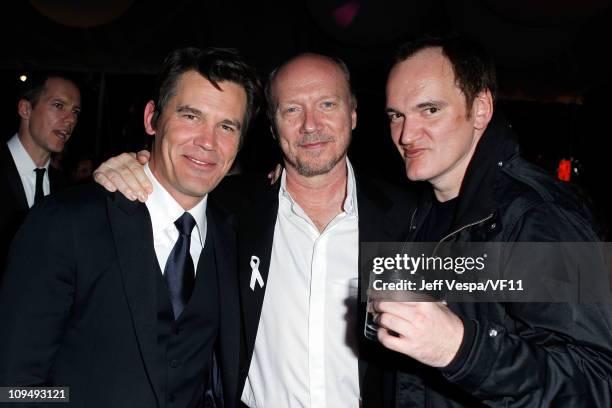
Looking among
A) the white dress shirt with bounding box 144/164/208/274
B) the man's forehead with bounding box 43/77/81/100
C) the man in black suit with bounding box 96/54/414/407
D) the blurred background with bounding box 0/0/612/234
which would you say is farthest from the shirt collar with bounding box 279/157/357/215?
the man's forehead with bounding box 43/77/81/100

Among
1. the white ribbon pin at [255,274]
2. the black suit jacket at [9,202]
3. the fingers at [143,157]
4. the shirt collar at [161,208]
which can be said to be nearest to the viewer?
the shirt collar at [161,208]

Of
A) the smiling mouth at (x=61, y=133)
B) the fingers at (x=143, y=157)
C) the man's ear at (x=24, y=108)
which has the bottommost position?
the fingers at (x=143, y=157)

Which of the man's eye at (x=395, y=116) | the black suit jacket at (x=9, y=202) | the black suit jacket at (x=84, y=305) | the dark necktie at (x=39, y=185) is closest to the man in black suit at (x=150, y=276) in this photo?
the black suit jacket at (x=84, y=305)

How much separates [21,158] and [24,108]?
45 cm

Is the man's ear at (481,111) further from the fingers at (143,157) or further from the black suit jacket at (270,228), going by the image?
the fingers at (143,157)

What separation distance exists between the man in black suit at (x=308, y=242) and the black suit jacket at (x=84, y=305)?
0.20 m

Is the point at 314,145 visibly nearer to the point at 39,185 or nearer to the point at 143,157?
the point at 143,157

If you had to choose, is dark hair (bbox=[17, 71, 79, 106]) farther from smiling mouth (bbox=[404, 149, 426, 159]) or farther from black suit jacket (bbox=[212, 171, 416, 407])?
smiling mouth (bbox=[404, 149, 426, 159])

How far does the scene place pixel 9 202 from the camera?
9.86 ft

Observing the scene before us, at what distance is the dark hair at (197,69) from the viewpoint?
6.32 ft

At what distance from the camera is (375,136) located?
16.7ft

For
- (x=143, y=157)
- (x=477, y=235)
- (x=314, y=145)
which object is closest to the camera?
(x=477, y=235)

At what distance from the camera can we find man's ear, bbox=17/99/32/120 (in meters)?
3.46

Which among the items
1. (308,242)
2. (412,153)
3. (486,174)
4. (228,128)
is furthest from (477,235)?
(228,128)
